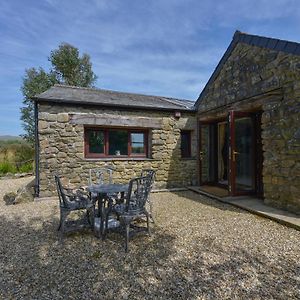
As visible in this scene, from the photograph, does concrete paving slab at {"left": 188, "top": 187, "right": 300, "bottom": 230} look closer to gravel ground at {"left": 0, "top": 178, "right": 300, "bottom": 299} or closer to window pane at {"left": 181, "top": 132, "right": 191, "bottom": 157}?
gravel ground at {"left": 0, "top": 178, "right": 300, "bottom": 299}

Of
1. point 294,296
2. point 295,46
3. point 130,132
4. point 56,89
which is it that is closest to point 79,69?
point 56,89

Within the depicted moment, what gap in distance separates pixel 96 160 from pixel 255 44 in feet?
18.8

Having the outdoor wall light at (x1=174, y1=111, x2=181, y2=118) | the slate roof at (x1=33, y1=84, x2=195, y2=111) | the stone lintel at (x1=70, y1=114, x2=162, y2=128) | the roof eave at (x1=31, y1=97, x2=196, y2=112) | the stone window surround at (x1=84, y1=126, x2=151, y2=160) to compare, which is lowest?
the stone window surround at (x1=84, y1=126, x2=151, y2=160)

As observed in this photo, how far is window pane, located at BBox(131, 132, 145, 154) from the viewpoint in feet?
25.3

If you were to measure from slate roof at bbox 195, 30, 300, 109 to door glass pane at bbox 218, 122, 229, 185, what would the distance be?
4.91ft

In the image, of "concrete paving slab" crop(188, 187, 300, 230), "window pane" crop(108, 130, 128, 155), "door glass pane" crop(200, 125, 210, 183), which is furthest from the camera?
"door glass pane" crop(200, 125, 210, 183)

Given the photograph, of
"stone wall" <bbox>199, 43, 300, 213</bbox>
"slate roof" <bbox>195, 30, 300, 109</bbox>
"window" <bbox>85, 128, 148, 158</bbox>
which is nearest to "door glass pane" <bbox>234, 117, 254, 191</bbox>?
"stone wall" <bbox>199, 43, 300, 213</bbox>

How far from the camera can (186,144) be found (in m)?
8.50

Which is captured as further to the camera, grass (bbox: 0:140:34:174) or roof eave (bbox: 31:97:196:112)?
grass (bbox: 0:140:34:174)

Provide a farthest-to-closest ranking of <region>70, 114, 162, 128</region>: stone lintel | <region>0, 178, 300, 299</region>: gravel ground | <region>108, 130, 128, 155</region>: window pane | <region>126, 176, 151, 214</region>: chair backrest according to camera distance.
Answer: <region>108, 130, 128, 155</region>: window pane → <region>70, 114, 162, 128</region>: stone lintel → <region>126, 176, 151, 214</region>: chair backrest → <region>0, 178, 300, 299</region>: gravel ground

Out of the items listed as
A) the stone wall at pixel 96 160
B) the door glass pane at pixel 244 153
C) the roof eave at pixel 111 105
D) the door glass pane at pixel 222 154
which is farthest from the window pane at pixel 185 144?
the door glass pane at pixel 244 153

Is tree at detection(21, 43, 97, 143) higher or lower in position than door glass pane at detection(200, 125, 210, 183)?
higher

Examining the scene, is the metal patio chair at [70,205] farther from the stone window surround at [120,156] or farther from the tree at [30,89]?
the tree at [30,89]

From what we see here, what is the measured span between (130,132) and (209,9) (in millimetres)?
4541
